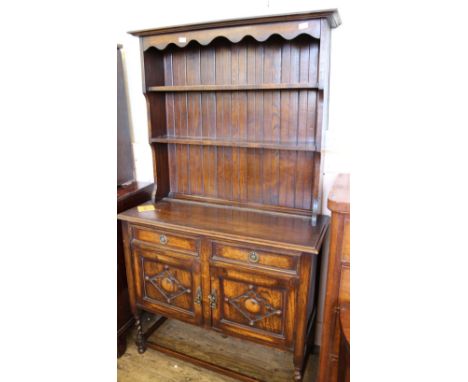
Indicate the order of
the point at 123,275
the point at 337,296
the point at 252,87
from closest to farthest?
the point at 337,296 → the point at 252,87 → the point at 123,275

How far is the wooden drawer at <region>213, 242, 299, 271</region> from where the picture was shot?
148 centimetres

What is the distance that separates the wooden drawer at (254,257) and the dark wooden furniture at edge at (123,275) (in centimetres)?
69

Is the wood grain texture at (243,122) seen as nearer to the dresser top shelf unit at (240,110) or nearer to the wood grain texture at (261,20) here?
the dresser top shelf unit at (240,110)

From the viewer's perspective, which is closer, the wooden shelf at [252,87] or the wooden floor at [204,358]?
the wooden shelf at [252,87]

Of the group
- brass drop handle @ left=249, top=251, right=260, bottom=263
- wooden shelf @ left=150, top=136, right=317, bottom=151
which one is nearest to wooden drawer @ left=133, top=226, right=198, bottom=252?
brass drop handle @ left=249, top=251, right=260, bottom=263

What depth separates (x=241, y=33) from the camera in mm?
1519

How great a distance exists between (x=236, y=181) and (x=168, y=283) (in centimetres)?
70

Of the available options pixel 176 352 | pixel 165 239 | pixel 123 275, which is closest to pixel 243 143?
pixel 165 239

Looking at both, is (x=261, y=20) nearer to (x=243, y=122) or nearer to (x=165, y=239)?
(x=243, y=122)

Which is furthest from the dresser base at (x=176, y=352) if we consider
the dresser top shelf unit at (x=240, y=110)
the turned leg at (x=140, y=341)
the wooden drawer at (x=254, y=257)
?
the dresser top shelf unit at (x=240, y=110)

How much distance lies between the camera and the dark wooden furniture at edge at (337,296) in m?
1.11

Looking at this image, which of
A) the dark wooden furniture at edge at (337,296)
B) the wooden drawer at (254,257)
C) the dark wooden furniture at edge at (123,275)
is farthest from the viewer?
the dark wooden furniture at edge at (123,275)

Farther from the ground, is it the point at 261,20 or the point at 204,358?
the point at 261,20
